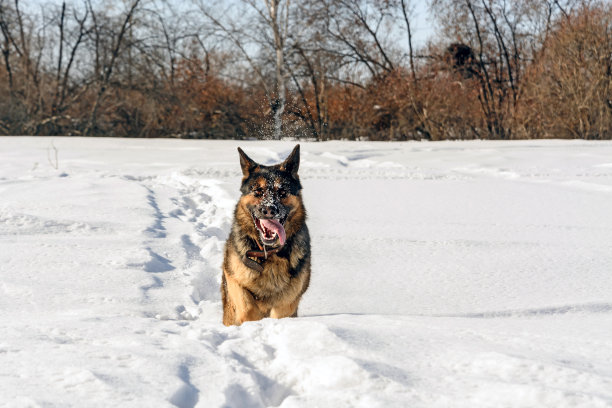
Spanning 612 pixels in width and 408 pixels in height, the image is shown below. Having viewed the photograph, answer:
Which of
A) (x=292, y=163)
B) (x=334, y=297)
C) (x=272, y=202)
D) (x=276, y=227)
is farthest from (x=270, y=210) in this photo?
(x=334, y=297)

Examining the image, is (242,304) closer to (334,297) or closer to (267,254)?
(267,254)

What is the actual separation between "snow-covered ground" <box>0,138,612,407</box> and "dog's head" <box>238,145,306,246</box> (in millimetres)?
665

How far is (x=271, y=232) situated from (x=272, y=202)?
0.25 meters

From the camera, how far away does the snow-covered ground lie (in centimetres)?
219

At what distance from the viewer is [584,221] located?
6453 mm

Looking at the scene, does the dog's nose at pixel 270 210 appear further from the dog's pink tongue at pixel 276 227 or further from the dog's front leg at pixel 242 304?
the dog's front leg at pixel 242 304

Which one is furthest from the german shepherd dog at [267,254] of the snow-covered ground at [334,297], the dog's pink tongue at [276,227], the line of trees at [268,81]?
the line of trees at [268,81]

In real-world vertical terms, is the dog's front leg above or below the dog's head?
below

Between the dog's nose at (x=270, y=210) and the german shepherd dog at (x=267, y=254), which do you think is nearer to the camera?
the dog's nose at (x=270, y=210)

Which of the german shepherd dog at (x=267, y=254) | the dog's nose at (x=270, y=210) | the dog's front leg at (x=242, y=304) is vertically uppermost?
the dog's nose at (x=270, y=210)

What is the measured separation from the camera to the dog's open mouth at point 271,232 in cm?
361

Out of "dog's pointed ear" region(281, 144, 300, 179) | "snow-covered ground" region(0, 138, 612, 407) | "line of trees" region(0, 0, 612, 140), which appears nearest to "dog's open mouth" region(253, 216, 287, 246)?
"dog's pointed ear" region(281, 144, 300, 179)

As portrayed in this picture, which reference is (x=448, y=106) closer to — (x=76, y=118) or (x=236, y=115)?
(x=236, y=115)

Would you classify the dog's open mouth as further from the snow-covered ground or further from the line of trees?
the line of trees
